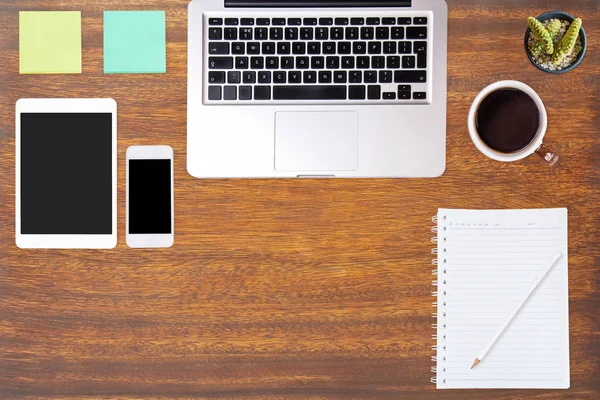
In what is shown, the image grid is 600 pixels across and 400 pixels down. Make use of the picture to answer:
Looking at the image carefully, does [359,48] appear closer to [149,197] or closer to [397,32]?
[397,32]

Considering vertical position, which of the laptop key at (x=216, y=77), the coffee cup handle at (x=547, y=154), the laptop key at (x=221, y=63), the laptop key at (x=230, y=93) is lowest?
the coffee cup handle at (x=547, y=154)

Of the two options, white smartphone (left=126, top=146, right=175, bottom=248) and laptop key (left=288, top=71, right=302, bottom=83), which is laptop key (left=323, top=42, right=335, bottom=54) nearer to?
laptop key (left=288, top=71, right=302, bottom=83)

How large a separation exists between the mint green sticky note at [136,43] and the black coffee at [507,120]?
56cm

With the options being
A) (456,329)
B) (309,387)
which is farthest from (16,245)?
(456,329)

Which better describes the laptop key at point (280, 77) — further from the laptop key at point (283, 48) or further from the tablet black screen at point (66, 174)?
the tablet black screen at point (66, 174)

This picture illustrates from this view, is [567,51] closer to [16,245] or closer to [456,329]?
[456,329]

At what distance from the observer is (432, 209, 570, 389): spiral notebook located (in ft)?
3.09

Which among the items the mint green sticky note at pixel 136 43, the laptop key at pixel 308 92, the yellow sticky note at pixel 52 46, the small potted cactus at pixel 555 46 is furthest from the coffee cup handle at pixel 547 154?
the yellow sticky note at pixel 52 46

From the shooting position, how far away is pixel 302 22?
0.93 m

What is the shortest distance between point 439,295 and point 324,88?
0.41m

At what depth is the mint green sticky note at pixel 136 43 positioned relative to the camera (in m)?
0.95

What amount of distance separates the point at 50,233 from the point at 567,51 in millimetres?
919

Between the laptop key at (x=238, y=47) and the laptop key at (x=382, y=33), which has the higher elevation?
the laptop key at (x=382, y=33)

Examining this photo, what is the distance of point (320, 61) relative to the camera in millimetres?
927
